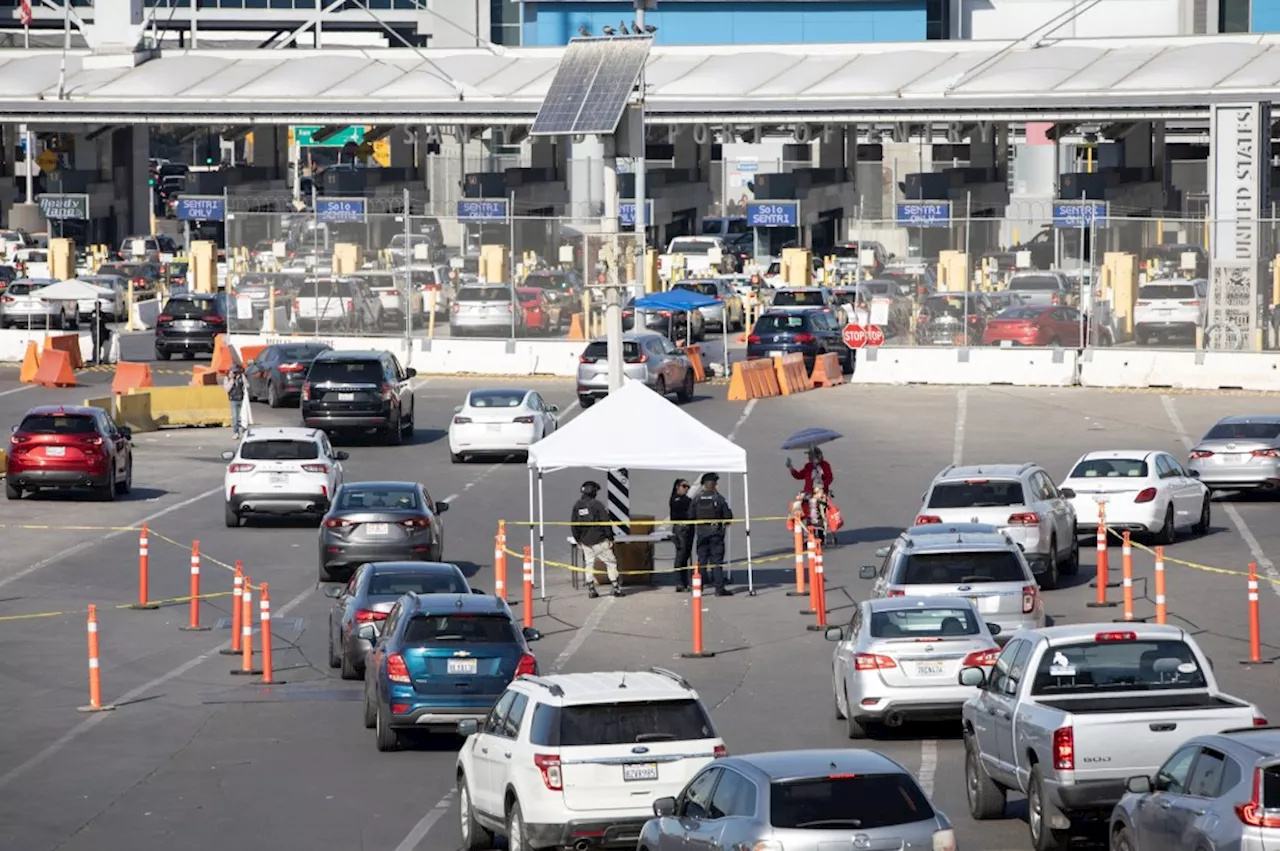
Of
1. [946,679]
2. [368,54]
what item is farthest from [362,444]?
[368,54]

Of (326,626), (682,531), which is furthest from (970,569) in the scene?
(326,626)

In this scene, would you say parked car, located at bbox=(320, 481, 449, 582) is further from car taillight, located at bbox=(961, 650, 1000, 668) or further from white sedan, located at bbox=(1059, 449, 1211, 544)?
car taillight, located at bbox=(961, 650, 1000, 668)

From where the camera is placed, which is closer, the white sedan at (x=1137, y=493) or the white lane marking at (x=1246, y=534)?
the white lane marking at (x=1246, y=534)

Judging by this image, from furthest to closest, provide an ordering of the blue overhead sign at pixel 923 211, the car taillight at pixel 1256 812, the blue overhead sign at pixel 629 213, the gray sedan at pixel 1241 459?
the blue overhead sign at pixel 629 213
the blue overhead sign at pixel 923 211
the gray sedan at pixel 1241 459
the car taillight at pixel 1256 812

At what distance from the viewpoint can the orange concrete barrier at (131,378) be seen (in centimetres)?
4812

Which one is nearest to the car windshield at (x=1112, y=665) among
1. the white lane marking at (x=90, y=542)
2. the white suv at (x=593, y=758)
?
the white suv at (x=593, y=758)

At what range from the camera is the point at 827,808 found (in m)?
12.1

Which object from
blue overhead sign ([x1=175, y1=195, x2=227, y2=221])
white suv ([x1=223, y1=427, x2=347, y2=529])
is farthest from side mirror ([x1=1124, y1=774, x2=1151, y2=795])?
blue overhead sign ([x1=175, y1=195, x2=227, y2=221])

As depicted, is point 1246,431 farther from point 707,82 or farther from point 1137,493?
point 707,82

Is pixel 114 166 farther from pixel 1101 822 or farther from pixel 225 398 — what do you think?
pixel 1101 822

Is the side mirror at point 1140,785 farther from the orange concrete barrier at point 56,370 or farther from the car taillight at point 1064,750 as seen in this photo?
the orange concrete barrier at point 56,370

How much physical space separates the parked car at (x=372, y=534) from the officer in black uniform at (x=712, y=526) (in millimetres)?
3316

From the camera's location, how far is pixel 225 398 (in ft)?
153

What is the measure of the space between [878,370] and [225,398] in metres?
14.1
